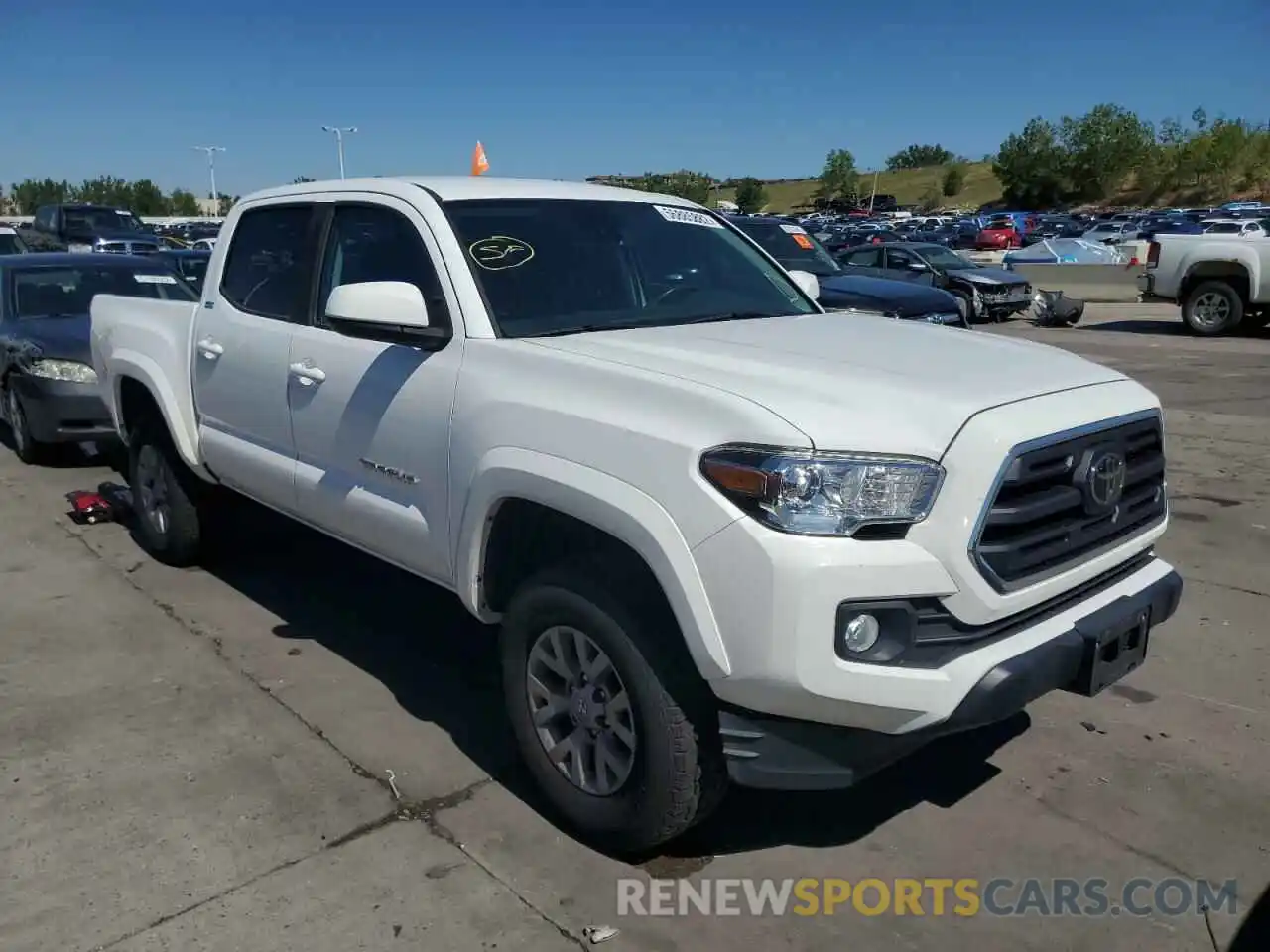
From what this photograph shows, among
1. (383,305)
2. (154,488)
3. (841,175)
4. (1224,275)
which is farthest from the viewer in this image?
(841,175)

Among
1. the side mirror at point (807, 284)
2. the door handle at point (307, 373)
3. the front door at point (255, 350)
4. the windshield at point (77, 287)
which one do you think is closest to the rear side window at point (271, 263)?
the front door at point (255, 350)

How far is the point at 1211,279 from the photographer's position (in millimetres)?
16094

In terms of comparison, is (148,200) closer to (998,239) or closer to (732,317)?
(998,239)

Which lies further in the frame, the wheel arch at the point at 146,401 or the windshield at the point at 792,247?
the windshield at the point at 792,247

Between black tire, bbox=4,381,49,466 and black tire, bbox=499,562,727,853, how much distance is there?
667 centimetres

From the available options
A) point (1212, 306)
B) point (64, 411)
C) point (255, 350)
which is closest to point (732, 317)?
point (255, 350)

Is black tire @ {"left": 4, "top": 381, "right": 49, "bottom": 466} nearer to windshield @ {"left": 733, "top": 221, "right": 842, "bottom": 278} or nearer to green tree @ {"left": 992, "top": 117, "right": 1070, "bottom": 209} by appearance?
windshield @ {"left": 733, "top": 221, "right": 842, "bottom": 278}

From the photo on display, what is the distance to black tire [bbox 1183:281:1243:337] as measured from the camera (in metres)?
15.9

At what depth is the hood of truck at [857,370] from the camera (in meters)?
2.67

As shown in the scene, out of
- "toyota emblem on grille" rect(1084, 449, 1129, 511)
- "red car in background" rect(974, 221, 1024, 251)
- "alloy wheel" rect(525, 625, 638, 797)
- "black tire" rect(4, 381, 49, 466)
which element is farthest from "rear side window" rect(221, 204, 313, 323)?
"red car in background" rect(974, 221, 1024, 251)

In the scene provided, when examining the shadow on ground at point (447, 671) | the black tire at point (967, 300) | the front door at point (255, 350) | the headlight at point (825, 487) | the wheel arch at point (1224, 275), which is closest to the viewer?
the headlight at point (825, 487)

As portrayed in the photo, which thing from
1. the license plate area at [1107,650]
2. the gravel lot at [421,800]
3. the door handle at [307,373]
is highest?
the door handle at [307,373]

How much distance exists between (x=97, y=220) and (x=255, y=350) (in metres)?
24.9

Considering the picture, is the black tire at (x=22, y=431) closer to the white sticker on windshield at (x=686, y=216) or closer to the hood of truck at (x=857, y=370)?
the white sticker on windshield at (x=686, y=216)
